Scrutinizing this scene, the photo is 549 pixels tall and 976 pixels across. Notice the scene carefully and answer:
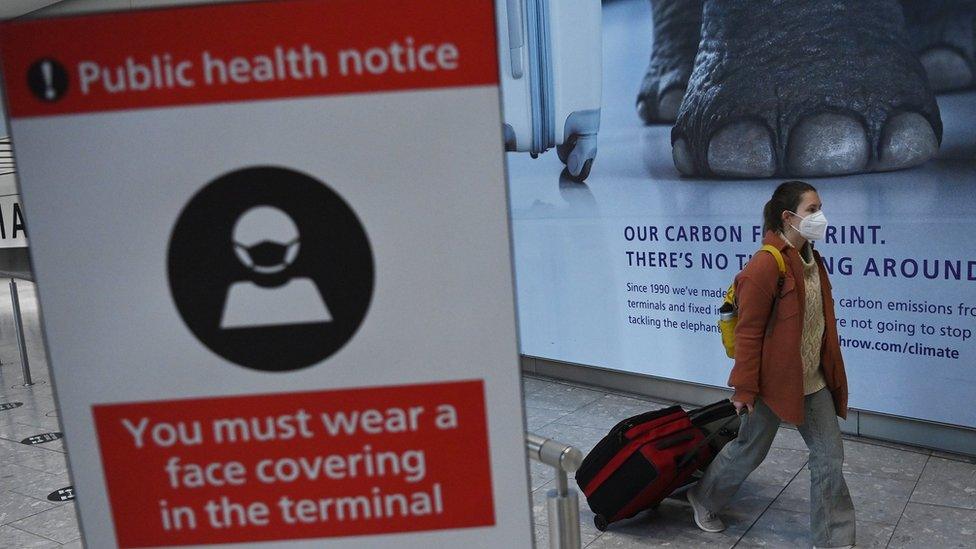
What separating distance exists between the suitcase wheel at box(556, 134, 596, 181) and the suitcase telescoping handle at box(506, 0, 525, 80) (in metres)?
0.66

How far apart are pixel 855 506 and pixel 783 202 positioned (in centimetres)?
160

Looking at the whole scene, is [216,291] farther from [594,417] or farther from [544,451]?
[594,417]

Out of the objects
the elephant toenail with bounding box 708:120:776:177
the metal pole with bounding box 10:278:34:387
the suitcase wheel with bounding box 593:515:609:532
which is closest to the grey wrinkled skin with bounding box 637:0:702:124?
the elephant toenail with bounding box 708:120:776:177

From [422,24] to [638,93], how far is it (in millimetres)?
4331

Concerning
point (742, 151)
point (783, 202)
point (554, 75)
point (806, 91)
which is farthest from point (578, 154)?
point (783, 202)

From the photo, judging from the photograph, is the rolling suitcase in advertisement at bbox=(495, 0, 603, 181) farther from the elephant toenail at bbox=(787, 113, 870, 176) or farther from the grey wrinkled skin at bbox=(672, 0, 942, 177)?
the elephant toenail at bbox=(787, 113, 870, 176)

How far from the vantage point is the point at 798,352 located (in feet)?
10.4

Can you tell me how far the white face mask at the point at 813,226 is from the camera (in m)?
3.16

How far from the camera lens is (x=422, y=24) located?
107 centimetres

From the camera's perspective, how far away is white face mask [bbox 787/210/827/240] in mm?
3162

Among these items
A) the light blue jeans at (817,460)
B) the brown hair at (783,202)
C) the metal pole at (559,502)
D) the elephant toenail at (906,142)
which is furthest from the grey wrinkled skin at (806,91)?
the metal pole at (559,502)

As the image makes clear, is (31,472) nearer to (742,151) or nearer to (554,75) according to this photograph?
(554,75)

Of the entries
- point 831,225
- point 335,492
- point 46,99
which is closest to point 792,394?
point 831,225

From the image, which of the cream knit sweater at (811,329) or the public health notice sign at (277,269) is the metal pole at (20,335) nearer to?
the cream knit sweater at (811,329)
